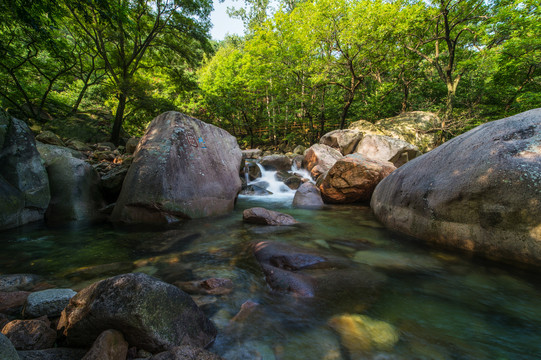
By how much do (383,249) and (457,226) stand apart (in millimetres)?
999

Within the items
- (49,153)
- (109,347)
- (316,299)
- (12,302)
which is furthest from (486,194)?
(49,153)

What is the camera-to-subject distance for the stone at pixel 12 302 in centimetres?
180

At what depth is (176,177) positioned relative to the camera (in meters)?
4.86

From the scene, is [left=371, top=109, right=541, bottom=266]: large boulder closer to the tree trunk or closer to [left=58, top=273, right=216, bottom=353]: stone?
[left=58, top=273, right=216, bottom=353]: stone

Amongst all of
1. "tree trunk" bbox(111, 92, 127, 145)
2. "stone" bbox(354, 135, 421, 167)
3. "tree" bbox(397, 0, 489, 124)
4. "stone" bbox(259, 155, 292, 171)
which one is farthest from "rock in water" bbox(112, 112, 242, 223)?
"tree" bbox(397, 0, 489, 124)

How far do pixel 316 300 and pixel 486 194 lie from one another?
255 centimetres

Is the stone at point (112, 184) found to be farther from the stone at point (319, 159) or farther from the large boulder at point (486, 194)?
the stone at point (319, 159)

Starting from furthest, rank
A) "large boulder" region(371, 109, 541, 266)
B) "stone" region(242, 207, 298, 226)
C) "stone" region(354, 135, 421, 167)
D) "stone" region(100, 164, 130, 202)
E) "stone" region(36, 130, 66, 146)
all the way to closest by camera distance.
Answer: "stone" region(354, 135, 421, 167) < "stone" region(36, 130, 66, 146) < "stone" region(100, 164, 130, 202) < "stone" region(242, 207, 298, 226) < "large boulder" region(371, 109, 541, 266)

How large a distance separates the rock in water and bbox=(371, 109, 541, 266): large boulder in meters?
4.01

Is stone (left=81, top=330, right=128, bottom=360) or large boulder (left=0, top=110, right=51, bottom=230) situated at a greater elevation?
large boulder (left=0, top=110, right=51, bottom=230)

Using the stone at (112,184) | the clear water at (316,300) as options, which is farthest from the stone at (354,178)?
the stone at (112,184)

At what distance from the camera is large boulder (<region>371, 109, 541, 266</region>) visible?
8.65 feet

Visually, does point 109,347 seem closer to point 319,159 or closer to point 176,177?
point 176,177

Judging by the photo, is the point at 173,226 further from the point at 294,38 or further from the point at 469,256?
the point at 294,38
